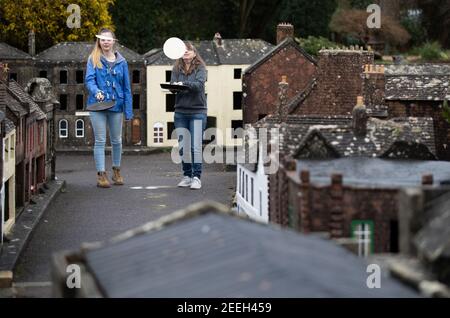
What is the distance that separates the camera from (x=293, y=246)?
66.8 ft

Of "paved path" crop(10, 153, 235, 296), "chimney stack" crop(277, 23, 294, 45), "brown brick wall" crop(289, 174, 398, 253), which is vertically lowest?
"paved path" crop(10, 153, 235, 296)

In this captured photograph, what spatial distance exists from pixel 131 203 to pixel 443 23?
49.2 metres

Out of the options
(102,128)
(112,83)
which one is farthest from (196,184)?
(112,83)

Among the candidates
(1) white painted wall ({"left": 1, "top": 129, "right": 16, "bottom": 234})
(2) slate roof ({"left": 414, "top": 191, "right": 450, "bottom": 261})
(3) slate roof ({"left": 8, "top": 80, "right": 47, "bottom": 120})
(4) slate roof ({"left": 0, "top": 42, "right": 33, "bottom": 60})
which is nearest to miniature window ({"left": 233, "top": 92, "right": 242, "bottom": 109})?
(4) slate roof ({"left": 0, "top": 42, "right": 33, "bottom": 60})

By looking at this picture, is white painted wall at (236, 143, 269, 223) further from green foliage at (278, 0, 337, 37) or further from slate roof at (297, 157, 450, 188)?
green foliage at (278, 0, 337, 37)

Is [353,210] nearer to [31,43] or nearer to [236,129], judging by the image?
[236,129]

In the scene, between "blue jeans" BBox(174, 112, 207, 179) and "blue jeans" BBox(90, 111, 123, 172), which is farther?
"blue jeans" BBox(90, 111, 123, 172)

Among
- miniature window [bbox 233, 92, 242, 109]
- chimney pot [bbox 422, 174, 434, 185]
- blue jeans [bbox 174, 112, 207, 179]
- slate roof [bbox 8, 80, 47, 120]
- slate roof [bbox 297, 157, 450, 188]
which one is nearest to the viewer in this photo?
chimney pot [bbox 422, 174, 434, 185]

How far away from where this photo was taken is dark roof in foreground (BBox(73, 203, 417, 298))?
18891mm

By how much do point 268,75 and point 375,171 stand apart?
3831 centimetres

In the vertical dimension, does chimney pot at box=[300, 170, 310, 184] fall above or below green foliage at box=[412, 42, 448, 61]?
below

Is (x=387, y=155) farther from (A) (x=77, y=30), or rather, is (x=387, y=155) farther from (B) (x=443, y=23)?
(B) (x=443, y=23)

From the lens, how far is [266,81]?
7094cm
